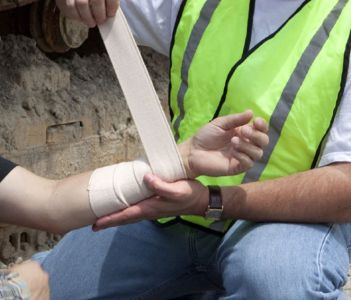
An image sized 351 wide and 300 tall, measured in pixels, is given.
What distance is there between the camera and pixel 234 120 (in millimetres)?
1999

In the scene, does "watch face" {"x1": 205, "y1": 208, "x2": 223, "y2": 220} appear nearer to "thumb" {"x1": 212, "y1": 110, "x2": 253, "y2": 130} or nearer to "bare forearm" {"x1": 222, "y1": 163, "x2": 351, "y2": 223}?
"bare forearm" {"x1": 222, "y1": 163, "x2": 351, "y2": 223}

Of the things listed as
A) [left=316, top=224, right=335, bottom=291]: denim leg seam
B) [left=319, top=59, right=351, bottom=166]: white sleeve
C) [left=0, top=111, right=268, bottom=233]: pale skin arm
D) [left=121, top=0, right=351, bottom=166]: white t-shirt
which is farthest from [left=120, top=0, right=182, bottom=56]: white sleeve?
[left=316, top=224, right=335, bottom=291]: denim leg seam

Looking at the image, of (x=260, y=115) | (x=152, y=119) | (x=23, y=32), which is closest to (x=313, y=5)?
(x=260, y=115)

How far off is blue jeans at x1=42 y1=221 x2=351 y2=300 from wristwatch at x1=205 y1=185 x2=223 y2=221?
9cm

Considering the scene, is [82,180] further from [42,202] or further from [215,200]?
[215,200]

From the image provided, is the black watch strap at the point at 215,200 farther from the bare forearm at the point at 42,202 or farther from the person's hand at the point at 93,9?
the person's hand at the point at 93,9

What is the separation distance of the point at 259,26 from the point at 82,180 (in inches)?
23.3

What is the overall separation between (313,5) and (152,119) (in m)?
0.51

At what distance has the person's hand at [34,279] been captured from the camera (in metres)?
1.94

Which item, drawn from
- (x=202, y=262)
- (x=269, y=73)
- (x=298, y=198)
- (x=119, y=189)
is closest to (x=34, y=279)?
(x=119, y=189)

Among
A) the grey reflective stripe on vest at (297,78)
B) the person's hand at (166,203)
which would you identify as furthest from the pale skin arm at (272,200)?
the grey reflective stripe on vest at (297,78)

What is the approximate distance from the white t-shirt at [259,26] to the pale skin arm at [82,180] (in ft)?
0.66

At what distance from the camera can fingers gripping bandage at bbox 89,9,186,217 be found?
2062 millimetres

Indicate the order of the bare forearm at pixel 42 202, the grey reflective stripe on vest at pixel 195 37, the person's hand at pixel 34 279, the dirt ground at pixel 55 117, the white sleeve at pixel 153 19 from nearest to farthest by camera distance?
the person's hand at pixel 34 279 → the bare forearm at pixel 42 202 → the grey reflective stripe on vest at pixel 195 37 → the white sleeve at pixel 153 19 → the dirt ground at pixel 55 117
